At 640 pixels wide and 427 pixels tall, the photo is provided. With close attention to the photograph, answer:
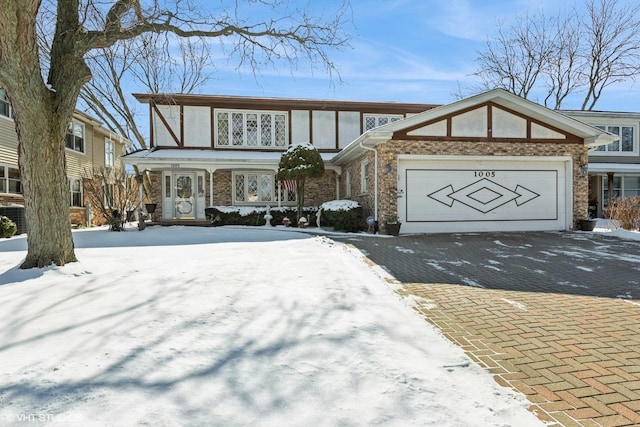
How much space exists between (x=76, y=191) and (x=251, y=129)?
931 centimetres

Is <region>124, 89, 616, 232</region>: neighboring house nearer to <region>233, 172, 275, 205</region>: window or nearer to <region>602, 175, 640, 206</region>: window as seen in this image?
<region>233, 172, 275, 205</region>: window

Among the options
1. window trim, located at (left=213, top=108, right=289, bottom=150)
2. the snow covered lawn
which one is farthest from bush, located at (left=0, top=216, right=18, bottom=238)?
the snow covered lawn

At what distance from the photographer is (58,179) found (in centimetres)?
Answer: 601

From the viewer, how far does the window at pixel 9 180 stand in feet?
45.7

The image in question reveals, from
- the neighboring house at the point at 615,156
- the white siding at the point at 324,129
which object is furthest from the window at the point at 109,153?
the neighboring house at the point at 615,156

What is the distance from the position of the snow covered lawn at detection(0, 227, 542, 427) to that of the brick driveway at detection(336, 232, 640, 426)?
0.27 metres

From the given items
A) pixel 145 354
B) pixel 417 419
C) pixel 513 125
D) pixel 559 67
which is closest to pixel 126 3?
pixel 145 354

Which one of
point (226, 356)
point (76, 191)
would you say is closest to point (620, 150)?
point (226, 356)

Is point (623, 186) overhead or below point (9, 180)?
below

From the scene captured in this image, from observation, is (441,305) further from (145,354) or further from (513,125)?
(513,125)

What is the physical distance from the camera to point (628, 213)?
39.6 ft

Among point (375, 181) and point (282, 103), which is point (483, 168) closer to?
point (375, 181)

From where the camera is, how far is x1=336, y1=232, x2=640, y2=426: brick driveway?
2.61m

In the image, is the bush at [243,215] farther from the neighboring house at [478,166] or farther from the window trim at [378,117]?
the window trim at [378,117]
